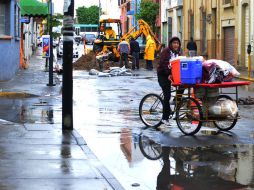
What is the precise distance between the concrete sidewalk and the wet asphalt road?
30 cm

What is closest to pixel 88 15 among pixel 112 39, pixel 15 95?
pixel 112 39

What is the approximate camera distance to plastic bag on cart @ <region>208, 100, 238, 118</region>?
1127 cm

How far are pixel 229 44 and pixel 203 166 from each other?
3005 cm

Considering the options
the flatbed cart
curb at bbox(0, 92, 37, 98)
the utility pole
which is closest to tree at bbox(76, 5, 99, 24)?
curb at bbox(0, 92, 37, 98)

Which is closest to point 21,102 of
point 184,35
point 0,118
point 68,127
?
point 0,118

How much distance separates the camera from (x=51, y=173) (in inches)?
306

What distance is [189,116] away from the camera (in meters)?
11.4

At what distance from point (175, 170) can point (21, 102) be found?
8.97 meters

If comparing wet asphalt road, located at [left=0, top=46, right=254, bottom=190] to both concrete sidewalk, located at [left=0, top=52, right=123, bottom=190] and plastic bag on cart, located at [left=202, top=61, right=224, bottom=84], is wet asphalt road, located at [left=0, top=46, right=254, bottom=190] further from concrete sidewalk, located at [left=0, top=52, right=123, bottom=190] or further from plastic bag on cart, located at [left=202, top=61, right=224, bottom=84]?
plastic bag on cart, located at [left=202, top=61, right=224, bottom=84]

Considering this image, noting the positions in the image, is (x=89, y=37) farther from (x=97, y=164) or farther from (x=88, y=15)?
(x=97, y=164)

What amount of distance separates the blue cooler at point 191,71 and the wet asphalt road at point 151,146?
1.05 m

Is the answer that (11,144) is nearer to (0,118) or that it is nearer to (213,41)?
(0,118)

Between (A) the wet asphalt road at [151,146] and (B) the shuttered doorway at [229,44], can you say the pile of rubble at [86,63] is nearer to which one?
(B) the shuttered doorway at [229,44]

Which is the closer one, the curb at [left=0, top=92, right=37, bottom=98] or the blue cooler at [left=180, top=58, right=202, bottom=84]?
the blue cooler at [left=180, top=58, right=202, bottom=84]
